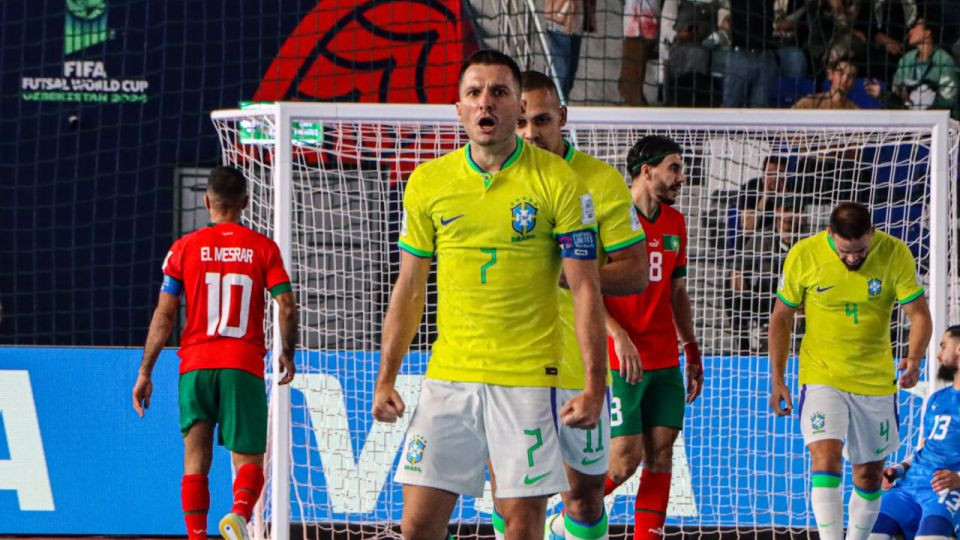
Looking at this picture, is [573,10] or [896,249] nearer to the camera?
[896,249]

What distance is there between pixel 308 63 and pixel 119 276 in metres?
2.44

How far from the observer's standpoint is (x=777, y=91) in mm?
11609

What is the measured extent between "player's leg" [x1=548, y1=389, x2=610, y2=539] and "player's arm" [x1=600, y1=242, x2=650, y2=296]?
0.43 meters

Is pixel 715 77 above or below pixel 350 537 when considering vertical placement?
above

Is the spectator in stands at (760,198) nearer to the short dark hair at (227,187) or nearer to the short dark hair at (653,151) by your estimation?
the short dark hair at (653,151)

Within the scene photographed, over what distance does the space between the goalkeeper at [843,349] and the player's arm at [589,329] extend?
2959mm

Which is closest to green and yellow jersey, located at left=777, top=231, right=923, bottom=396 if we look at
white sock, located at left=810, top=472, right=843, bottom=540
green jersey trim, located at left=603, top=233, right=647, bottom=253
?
white sock, located at left=810, top=472, right=843, bottom=540

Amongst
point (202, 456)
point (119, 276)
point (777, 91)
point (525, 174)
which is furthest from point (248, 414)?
point (777, 91)

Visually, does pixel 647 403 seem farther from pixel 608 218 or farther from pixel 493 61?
pixel 493 61

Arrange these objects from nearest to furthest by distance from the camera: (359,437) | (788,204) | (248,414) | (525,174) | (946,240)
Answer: (525,174) → (248,414) → (946,240) → (359,437) → (788,204)

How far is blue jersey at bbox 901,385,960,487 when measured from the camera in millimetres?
6613

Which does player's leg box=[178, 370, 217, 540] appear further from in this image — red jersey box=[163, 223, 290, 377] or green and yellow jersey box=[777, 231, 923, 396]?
green and yellow jersey box=[777, 231, 923, 396]

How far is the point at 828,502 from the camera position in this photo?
6969mm

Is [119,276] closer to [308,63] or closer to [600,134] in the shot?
[308,63]
